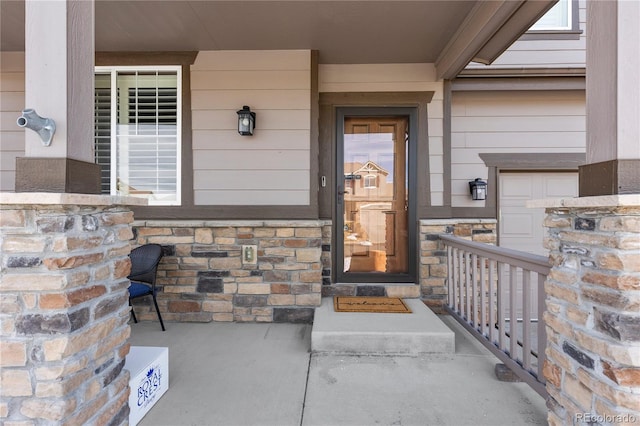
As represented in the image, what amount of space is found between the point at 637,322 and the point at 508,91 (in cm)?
303

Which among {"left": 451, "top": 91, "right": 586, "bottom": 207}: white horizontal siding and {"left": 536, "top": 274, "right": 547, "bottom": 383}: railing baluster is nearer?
{"left": 536, "top": 274, "right": 547, "bottom": 383}: railing baluster

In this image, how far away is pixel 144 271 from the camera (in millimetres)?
2691

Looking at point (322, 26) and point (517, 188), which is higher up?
point (322, 26)

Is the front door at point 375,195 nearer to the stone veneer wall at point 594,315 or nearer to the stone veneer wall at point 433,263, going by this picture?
the stone veneer wall at point 433,263

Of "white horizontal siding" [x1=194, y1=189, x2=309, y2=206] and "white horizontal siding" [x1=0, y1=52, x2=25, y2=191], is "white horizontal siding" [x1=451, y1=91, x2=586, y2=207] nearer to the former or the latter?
"white horizontal siding" [x1=194, y1=189, x2=309, y2=206]

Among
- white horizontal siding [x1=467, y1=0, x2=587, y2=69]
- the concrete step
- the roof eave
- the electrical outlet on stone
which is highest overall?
white horizontal siding [x1=467, y1=0, x2=587, y2=69]

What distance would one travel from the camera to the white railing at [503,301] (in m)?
1.79

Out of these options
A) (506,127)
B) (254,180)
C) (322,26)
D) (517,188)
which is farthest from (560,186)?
(254,180)

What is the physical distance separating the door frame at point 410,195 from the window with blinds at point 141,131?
5.40 feet

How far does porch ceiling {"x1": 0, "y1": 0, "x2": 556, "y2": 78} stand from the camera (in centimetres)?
239

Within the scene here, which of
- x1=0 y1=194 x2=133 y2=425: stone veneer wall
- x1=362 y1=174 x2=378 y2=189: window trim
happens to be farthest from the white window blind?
x1=0 y1=194 x2=133 y2=425: stone veneer wall

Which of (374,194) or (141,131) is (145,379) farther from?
(374,194)

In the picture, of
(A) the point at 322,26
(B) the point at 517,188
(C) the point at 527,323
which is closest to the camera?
(C) the point at 527,323

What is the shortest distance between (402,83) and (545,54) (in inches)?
66.5
